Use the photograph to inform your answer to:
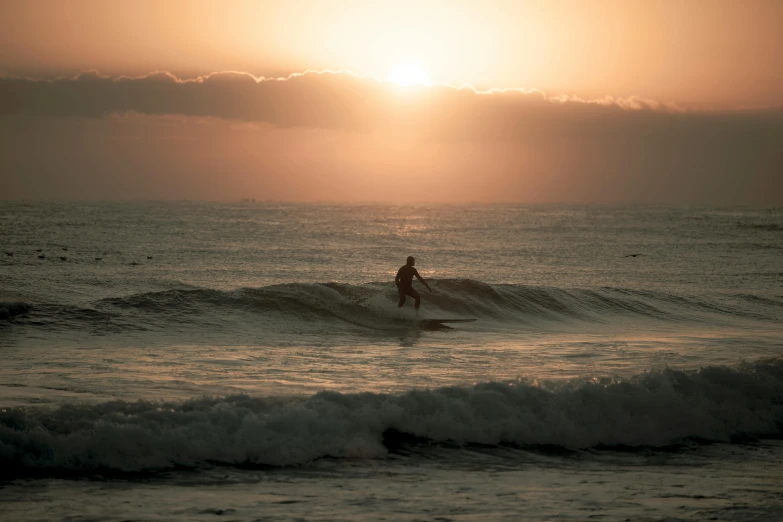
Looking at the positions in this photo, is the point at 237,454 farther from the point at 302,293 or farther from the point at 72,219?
the point at 72,219

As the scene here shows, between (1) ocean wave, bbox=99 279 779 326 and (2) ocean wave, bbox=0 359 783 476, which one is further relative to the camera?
(1) ocean wave, bbox=99 279 779 326

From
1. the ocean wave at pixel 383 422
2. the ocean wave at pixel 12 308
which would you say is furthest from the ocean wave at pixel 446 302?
the ocean wave at pixel 383 422

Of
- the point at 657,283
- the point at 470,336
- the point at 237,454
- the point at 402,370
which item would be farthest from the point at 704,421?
the point at 657,283

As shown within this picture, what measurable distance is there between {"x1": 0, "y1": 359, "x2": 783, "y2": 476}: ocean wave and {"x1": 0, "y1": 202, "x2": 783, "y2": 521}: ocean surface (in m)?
0.03

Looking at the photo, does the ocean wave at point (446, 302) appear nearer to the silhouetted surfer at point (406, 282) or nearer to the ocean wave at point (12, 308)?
the silhouetted surfer at point (406, 282)

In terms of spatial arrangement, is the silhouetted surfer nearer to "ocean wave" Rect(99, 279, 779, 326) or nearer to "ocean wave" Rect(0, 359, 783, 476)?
"ocean wave" Rect(99, 279, 779, 326)

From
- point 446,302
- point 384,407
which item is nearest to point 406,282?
point 446,302

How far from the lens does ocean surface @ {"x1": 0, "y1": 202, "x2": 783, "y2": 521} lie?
7648mm

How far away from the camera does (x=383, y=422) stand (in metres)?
9.91

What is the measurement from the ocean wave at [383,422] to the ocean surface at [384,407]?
0.03 metres

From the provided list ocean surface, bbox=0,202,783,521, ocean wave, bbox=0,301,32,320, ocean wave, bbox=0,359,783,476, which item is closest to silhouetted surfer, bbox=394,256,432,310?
ocean surface, bbox=0,202,783,521

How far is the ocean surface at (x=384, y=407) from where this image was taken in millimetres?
7648

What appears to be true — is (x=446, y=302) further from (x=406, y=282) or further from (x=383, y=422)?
(x=383, y=422)

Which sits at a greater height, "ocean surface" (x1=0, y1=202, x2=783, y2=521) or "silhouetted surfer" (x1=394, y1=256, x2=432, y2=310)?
"silhouetted surfer" (x1=394, y1=256, x2=432, y2=310)
